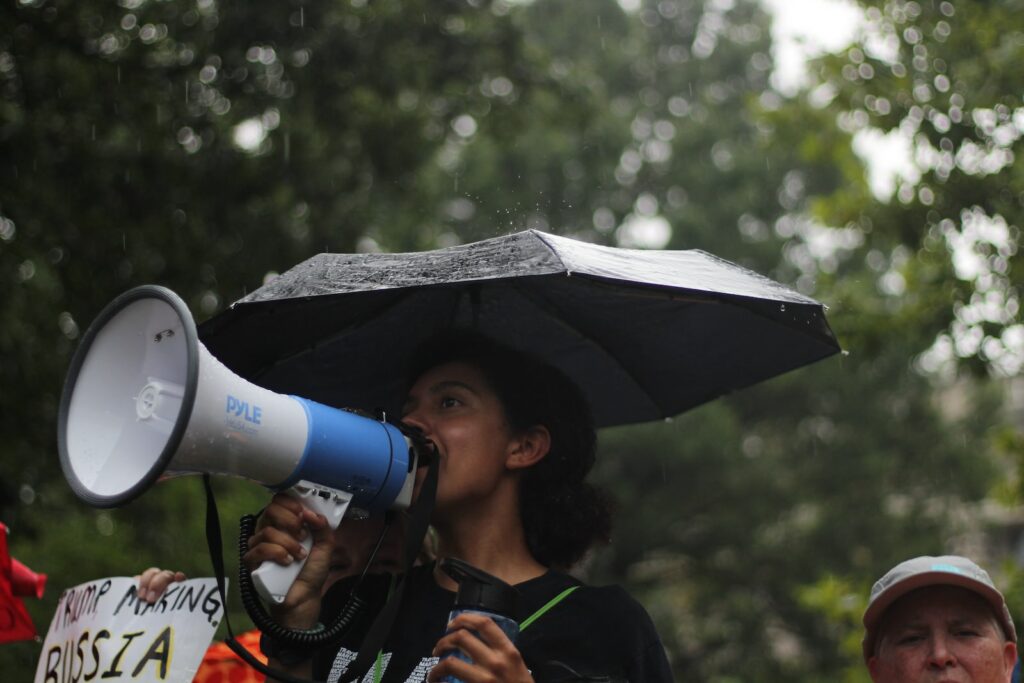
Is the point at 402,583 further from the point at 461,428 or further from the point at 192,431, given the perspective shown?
the point at 192,431

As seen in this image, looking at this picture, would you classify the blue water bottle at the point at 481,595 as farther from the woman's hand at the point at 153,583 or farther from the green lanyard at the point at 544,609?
the woman's hand at the point at 153,583

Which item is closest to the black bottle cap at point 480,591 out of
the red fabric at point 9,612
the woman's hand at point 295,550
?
the woman's hand at point 295,550

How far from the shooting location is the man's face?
269 centimetres

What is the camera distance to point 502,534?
272cm

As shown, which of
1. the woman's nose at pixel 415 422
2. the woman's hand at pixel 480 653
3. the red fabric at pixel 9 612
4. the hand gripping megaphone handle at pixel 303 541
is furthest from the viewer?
the red fabric at pixel 9 612

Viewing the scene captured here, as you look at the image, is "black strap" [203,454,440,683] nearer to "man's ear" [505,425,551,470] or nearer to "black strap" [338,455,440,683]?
"black strap" [338,455,440,683]

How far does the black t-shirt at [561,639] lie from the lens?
7.91 ft

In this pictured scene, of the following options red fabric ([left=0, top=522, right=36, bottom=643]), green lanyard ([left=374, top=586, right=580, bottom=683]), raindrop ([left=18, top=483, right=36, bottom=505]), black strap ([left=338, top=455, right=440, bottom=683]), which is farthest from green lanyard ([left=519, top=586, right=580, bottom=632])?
raindrop ([left=18, top=483, right=36, bottom=505])

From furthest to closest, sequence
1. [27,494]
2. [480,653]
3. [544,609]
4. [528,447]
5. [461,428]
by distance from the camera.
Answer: [27,494] → [528,447] → [461,428] → [544,609] → [480,653]

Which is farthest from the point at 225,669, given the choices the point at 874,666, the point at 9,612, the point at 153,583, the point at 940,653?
the point at 940,653

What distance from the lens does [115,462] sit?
2.28 m

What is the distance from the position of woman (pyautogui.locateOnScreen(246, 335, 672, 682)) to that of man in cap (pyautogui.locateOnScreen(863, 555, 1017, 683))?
2.15 ft

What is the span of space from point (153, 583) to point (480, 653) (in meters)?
1.07

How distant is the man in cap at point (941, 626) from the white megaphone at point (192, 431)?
Answer: 1175 millimetres
